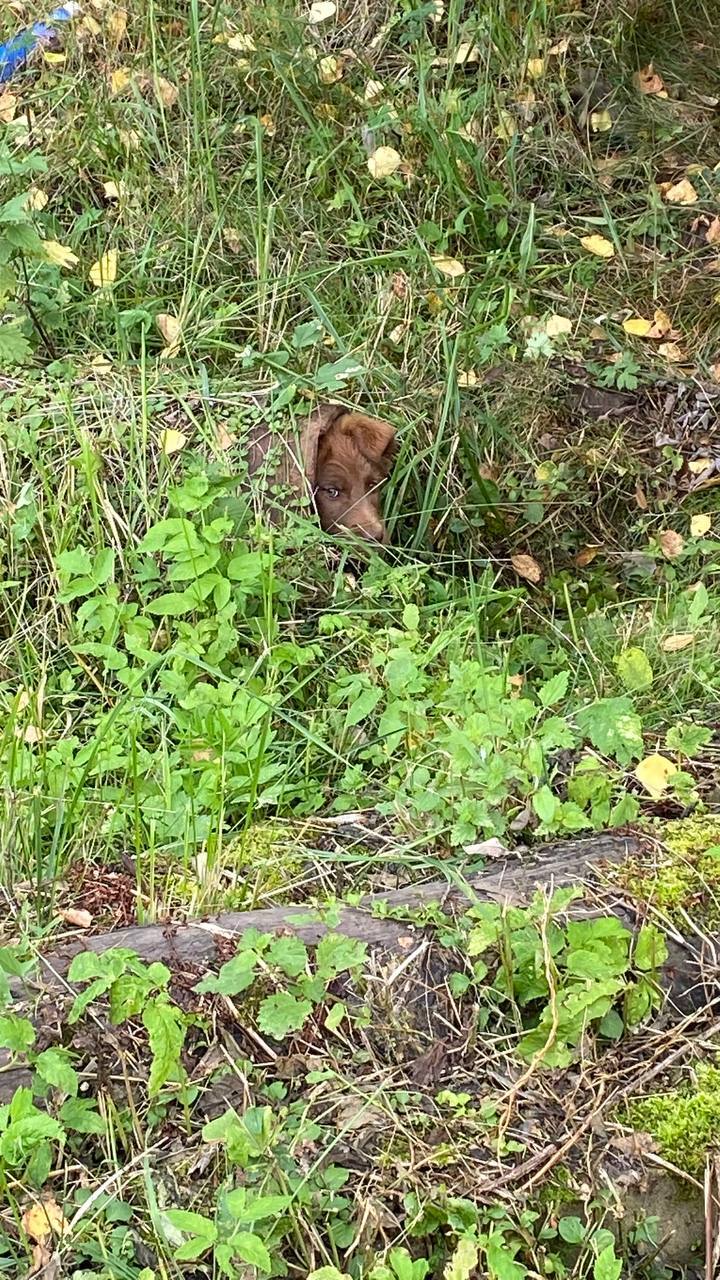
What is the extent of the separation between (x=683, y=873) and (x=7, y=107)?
3838 millimetres

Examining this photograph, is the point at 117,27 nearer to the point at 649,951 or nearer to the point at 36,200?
the point at 36,200

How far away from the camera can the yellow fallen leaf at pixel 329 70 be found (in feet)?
12.7

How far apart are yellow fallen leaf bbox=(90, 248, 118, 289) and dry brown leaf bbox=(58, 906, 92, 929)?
2307 mm

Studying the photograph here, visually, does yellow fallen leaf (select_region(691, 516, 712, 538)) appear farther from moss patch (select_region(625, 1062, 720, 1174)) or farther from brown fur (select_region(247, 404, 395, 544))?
moss patch (select_region(625, 1062, 720, 1174))

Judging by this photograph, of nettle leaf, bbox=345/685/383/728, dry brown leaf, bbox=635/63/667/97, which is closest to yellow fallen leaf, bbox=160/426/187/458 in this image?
nettle leaf, bbox=345/685/383/728

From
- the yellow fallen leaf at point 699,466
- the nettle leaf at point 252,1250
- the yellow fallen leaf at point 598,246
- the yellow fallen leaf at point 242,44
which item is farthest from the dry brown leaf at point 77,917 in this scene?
the yellow fallen leaf at point 242,44

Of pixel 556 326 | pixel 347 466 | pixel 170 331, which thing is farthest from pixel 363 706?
pixel 556 326

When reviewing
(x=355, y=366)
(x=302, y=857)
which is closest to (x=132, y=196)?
(x=355, y=366)

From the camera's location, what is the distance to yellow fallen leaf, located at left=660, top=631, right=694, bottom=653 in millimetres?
2732

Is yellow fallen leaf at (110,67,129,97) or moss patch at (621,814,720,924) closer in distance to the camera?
moss patch at (621,814,720,924)

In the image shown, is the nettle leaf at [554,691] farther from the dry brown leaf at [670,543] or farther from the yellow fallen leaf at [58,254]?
the yellow fallen leaf at [58,254]

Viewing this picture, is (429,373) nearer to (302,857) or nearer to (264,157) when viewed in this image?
A: (264,157)

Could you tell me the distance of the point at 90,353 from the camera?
3404 millimetres

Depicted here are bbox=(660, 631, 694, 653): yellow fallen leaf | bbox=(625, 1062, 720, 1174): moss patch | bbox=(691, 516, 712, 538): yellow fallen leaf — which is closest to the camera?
bbox=(625, 1062, 720, 1174): moss patch
